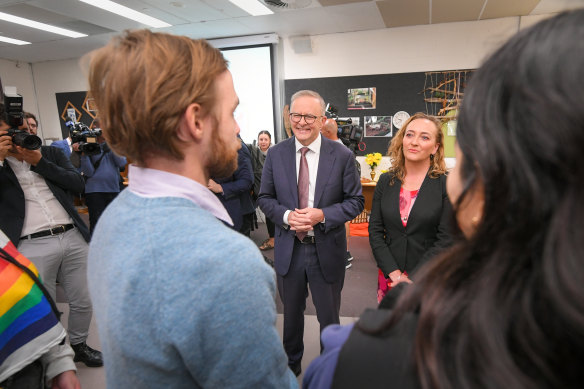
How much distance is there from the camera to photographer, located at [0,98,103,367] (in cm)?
194

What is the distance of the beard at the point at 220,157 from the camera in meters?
0.76

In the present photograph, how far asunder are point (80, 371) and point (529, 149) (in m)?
2.91

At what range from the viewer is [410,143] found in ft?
6.40

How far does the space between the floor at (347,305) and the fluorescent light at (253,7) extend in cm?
344

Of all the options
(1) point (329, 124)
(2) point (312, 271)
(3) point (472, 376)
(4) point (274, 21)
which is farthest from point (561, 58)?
(4) point (274, 21)

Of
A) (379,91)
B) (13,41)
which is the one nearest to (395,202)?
(379,91)

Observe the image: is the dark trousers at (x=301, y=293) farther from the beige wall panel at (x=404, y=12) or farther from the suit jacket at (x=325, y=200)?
the beige wall panel at (x=404, y=12)

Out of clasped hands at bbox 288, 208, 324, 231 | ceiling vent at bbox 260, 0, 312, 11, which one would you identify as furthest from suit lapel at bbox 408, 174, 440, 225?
ceiling vent at bbox 260, 0, 312, 11

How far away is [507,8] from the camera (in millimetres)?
4406

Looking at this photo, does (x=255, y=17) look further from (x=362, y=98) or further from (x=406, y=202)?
(x=406, y=202)

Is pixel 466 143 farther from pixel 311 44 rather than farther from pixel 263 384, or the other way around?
pixel 311 44

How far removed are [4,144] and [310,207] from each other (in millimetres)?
1851

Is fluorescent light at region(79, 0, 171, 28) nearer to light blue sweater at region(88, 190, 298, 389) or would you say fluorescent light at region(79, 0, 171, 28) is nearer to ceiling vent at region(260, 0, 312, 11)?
ceiling vent at region(260, 0, 312, 11)

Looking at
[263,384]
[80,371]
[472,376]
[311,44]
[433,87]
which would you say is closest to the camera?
[472,376]
